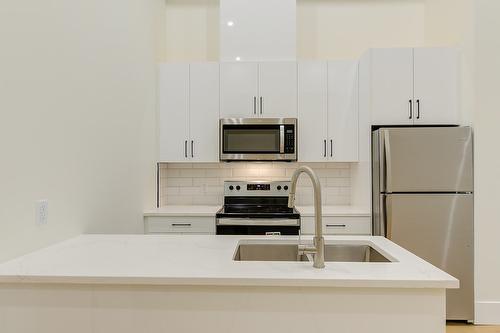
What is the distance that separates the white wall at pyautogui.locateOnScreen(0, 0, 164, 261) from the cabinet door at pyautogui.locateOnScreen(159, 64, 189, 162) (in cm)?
42

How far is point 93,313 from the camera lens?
125cm

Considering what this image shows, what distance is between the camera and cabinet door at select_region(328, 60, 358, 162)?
341cm

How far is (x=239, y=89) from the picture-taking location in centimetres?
345

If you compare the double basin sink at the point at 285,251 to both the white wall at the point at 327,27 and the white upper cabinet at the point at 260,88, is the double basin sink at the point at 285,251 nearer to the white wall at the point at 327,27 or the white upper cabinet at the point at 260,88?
the white upper cabinet at the point at 260,88

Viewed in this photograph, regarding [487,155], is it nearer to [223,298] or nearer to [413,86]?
[413,86]

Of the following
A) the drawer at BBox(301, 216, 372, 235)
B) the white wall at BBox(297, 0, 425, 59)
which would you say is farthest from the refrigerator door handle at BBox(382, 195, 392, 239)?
the white wall at BBox(297, 0, 425, 59)

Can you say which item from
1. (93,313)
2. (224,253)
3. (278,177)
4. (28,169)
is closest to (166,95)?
(278,177)

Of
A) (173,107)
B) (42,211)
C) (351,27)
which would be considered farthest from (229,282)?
(351,27)

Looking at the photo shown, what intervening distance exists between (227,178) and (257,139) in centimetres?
64

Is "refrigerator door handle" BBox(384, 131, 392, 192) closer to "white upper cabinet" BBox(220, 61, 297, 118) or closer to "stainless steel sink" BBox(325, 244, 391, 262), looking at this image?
"white upper cabinet" BBox(220, 61, 297, 118)

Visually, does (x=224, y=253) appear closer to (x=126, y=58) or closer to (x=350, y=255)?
(x=350, y=255)

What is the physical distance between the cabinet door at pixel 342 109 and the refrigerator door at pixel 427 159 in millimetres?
585

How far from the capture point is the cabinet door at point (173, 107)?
3.49m

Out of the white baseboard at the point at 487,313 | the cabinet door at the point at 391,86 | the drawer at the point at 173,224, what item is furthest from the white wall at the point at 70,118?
the white baseboard at the point at 487,313
